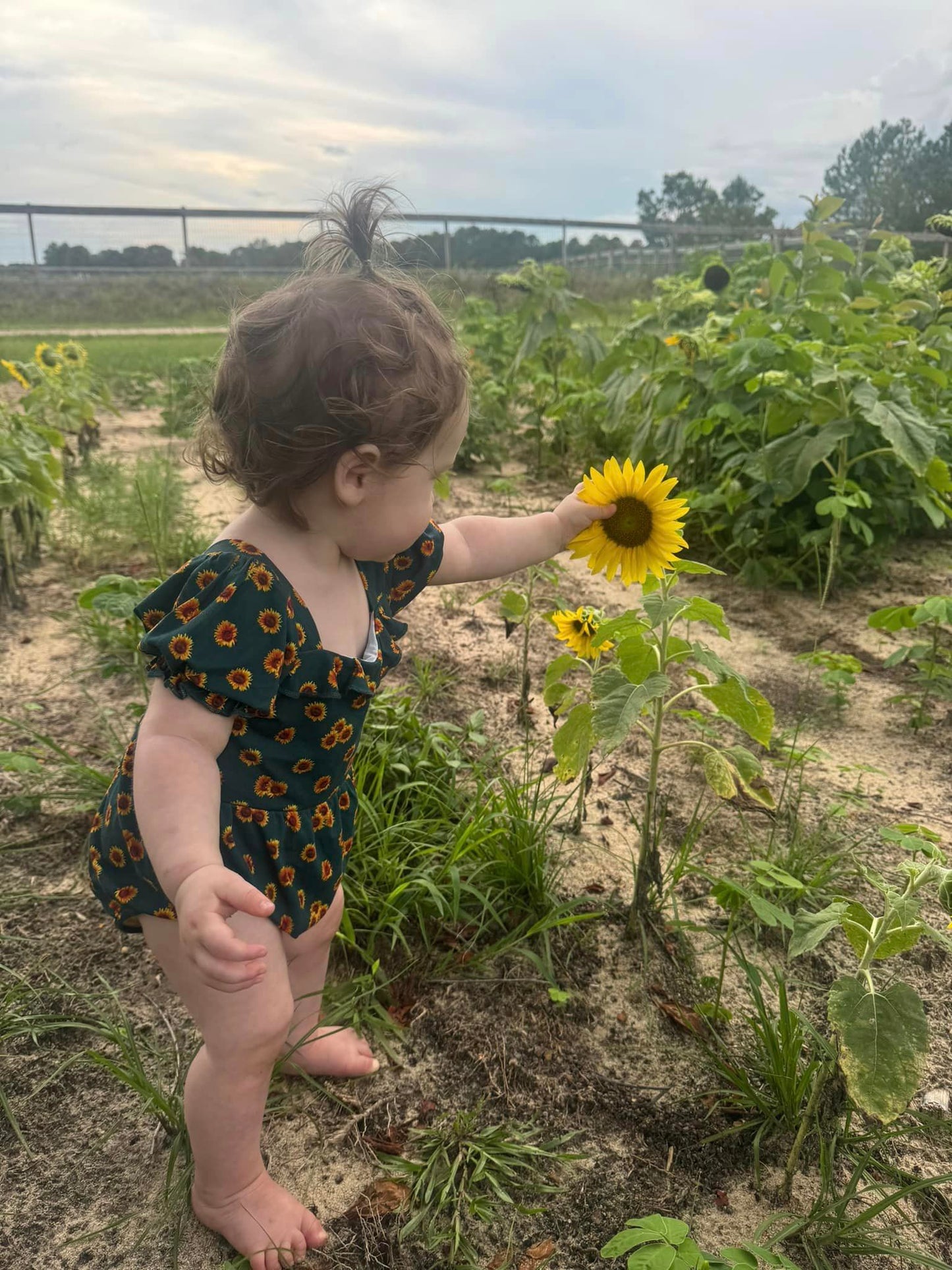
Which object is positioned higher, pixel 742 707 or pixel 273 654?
pixel 273 654

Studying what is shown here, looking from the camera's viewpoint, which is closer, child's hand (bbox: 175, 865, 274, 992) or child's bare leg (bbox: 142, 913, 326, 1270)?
child's hand (bbox: 175, 865, 274, 992)

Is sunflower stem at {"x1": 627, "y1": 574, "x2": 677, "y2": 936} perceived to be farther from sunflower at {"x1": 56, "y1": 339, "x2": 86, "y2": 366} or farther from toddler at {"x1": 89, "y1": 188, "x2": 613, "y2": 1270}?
sunflower at {"x1": 56, "y1": 339, "x2": 86, "y2": 366}

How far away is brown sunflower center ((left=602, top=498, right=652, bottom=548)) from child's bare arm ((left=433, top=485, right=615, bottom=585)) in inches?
1.9

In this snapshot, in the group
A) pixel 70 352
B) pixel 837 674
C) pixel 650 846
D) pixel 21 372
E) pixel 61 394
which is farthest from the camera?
pixel 70 352

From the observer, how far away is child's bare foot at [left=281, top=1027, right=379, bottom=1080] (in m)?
1.45

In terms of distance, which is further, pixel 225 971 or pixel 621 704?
pixel 621 704

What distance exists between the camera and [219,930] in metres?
0.95

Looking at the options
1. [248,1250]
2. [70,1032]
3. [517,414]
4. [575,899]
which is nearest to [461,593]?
[575,899]

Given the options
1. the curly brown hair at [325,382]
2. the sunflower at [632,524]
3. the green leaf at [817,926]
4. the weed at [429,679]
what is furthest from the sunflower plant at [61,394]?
the green leaf at [817,926]

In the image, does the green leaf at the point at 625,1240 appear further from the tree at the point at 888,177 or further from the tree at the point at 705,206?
the tree at the point at 705,206

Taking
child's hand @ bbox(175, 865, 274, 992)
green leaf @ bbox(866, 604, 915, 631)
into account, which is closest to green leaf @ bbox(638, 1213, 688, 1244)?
child's hand @ bbox(175, 865, 274, 992)

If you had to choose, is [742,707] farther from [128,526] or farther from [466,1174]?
[128,526]

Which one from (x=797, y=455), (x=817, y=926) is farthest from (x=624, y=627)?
(x=797, y=455)

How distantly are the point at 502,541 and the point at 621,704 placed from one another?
410 millimetres
